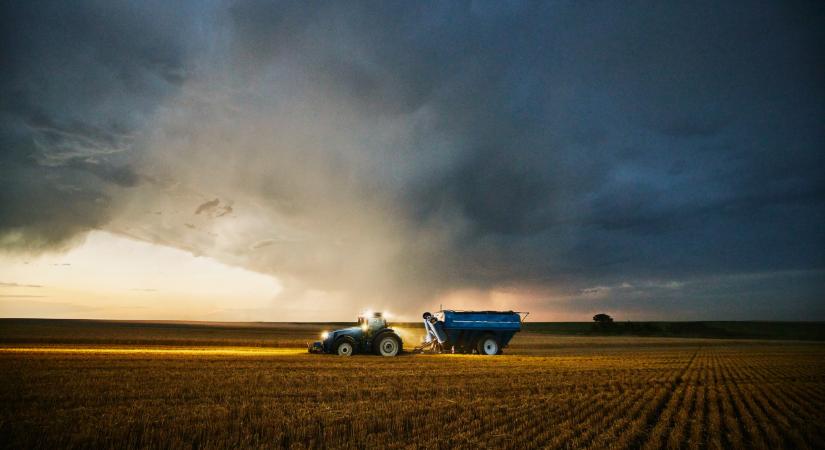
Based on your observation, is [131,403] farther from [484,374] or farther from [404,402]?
[484,374]

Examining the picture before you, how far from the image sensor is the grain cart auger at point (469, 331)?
26.6 meters

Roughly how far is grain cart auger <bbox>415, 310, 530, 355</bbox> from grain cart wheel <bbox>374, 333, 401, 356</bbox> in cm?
339

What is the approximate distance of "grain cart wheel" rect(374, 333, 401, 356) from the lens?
22891mm

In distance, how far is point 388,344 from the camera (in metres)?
A: 23.1

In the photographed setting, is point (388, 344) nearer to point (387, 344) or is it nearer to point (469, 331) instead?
point (387, 344)

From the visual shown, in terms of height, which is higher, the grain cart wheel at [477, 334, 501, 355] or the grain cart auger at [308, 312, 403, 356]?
the grain cart auger at [308, 312, 403, 356]

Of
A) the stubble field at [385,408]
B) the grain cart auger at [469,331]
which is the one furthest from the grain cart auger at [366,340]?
the stubble field at [385,408]

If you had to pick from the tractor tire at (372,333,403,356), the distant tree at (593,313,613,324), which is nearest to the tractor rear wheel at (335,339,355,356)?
the tractor tire at (372,333,403,356)

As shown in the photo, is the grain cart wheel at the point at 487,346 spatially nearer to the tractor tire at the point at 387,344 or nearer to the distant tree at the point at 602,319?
the tractor tire at the point at 387,344

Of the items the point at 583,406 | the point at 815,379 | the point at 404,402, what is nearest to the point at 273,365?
the point at 404,402

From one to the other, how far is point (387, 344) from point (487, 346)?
6.92 m

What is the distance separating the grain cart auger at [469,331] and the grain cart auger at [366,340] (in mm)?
3654

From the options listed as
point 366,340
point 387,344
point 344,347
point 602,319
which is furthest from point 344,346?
point 602,319

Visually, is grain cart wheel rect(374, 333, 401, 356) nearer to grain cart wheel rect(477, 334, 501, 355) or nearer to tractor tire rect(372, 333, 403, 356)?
tractor tire rect(372, 333, 403, 356)
